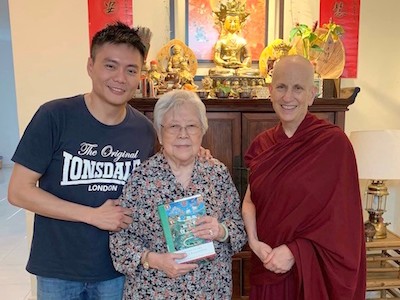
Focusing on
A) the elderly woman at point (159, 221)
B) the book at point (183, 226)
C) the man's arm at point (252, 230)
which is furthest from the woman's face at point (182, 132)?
the man's arm at point (252, 230)

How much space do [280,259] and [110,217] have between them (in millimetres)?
573

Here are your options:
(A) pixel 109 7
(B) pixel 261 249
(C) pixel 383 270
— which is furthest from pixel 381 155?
(A) pixel 109 7

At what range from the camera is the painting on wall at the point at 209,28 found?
2289mm

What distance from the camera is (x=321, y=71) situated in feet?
7.29

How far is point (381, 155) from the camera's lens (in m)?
1.96

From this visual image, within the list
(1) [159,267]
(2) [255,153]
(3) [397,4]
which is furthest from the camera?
(3) [397,4]

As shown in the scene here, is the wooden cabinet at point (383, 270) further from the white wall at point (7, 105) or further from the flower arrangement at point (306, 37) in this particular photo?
the white wall at point (7, 105)

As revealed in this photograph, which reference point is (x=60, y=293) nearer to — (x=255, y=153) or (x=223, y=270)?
(x=223, y=270)

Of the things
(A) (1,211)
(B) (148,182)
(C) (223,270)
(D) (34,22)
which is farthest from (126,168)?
(A) (1,211)

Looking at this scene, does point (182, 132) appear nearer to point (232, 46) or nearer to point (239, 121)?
point (239, 121)

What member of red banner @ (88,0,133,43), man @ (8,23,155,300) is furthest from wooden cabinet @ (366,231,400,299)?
red banner @ (88,0,133,43)

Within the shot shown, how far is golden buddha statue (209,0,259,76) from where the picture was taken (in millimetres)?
2143

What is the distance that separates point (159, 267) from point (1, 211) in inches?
156

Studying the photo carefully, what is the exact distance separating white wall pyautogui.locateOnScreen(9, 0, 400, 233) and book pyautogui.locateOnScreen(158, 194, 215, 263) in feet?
4.64
